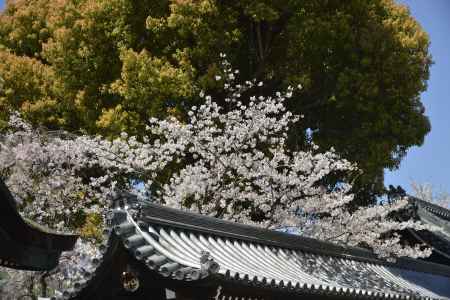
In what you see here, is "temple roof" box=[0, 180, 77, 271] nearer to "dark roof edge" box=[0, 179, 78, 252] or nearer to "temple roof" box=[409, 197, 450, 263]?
"dark roof edge" box=[0, 179, 78, 252]

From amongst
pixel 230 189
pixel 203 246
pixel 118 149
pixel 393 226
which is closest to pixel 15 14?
pixel 118 149

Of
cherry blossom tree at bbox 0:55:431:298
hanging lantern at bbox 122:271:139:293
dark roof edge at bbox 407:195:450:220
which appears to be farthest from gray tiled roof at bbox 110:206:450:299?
dark roof edge at bbox 407:195:450:220

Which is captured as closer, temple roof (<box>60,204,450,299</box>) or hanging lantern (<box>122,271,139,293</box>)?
temple roof (<box>60,204,450,299</box>)

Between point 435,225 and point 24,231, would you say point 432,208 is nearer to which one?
point 435,225

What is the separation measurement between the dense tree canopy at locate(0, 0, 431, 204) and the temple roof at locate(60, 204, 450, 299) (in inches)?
208

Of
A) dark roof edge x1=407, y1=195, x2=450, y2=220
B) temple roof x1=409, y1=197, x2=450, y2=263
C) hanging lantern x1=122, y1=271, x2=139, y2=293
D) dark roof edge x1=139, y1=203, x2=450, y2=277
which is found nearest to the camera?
hanging lantern x1=122, y1=271, x2=139, y2=293

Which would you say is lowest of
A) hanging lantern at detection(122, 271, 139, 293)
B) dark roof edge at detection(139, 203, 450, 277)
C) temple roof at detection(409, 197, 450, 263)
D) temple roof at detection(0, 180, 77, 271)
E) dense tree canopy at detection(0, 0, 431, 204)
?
hanging lantern at detection(122, 271, 139, 293)

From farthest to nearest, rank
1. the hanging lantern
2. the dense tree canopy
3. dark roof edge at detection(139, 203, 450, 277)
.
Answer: the dense tree canopy, dark roof edge at detection(139, 203, 450, 277), the hanging lantern

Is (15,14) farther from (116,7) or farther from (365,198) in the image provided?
(365,198)

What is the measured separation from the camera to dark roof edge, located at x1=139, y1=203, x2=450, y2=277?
723 cm

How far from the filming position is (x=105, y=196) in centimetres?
1299

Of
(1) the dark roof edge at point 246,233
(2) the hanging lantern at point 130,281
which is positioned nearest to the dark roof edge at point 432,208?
(1) the dark roof edge at point 246,233

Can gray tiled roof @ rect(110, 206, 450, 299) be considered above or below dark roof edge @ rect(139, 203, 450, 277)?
below

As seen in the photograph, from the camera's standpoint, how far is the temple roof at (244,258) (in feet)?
19.7
